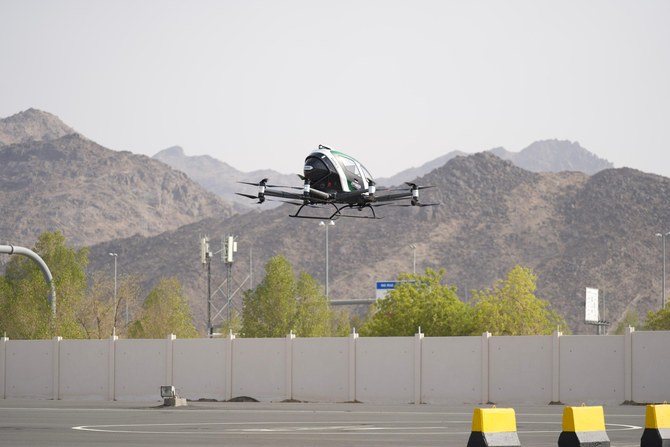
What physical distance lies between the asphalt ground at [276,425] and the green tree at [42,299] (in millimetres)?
23242

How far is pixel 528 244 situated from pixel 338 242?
93.5 ft

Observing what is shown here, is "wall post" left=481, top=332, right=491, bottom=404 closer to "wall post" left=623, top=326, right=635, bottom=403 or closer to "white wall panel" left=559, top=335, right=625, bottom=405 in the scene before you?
"white wall panel" left=559, top=335, right=625, bottom=405

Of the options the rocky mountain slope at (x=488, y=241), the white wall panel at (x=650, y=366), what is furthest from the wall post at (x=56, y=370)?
the rocky mountain slope at (x=488, y=241)

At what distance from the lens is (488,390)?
49.6 metres

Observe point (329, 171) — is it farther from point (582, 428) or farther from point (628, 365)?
point (628, 365)

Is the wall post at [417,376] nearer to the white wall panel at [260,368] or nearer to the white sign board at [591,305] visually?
the white wall panel at [260,368]

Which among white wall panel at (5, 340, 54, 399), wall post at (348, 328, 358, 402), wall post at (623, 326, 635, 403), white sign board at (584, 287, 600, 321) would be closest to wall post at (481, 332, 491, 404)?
wall post at (623, 326, 635, 403)

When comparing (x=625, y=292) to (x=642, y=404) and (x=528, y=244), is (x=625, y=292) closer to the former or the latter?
(x=528, y=244)

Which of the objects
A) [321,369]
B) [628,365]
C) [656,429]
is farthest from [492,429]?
[321,369]

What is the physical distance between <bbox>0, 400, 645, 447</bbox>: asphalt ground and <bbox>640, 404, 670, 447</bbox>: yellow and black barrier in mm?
3713

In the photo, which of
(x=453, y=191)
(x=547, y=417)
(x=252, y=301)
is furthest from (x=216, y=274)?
(x=547, y=417)

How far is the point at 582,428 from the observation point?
738 inches

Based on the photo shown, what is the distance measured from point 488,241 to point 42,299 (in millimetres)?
103217

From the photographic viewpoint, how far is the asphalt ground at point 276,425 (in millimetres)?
26516
